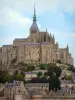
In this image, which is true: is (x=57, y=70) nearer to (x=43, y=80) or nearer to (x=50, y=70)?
(x=50, y=70)

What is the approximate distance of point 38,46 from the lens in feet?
358

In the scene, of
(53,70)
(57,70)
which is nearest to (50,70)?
(53,70)

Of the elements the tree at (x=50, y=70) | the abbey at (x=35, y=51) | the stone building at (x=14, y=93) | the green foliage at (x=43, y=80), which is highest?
the abbey at (x=35, y=51)

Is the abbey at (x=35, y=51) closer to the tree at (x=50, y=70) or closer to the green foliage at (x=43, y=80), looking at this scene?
the tree at (x=50, y=70)

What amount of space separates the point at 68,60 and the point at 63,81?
20.9 meters

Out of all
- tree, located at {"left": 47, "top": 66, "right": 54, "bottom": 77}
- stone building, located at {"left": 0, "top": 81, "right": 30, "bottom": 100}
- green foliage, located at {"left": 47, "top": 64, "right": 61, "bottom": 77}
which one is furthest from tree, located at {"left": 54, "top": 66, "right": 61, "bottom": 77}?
stone building, located at {"left": 0, "top": 81, "right": 30, "bottom": 100}

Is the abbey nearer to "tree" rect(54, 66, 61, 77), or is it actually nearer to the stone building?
"tree" rect(54, 66, 61, 77)

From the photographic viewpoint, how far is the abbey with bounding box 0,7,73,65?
10844 cm

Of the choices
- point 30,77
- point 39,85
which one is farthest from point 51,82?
point 30,77

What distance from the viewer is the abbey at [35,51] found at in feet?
356

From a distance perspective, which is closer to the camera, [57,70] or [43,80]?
[43,80]

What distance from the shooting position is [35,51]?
109 meters

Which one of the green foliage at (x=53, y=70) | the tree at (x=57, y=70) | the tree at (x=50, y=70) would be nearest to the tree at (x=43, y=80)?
the tree at (x=50, y=70)

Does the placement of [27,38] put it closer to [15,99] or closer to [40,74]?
[40,74]
